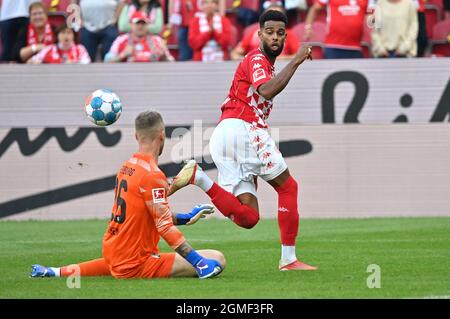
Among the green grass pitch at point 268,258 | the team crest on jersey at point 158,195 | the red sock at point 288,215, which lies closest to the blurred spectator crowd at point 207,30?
the green grass pitch at point 268,258

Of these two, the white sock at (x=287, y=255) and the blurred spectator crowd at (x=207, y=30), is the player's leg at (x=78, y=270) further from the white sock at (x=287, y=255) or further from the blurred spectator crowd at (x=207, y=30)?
the blurred spectator crowd at (x=207, y=30)

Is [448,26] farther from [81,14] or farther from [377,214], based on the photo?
[81,14]

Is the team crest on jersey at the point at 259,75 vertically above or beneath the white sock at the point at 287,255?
above

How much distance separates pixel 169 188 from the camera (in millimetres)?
8906

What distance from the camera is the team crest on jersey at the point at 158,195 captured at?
8.44 metres

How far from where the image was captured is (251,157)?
9.52 m

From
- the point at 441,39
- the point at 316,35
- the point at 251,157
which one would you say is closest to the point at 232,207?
the point at 251,157

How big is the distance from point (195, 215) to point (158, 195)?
0.54 metres

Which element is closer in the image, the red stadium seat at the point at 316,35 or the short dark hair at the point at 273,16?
the short dark hair at the point at 273,16

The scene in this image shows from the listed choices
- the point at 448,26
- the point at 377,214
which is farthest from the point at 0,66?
→ the point at 448,26

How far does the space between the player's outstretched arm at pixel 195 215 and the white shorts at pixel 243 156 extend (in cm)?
75

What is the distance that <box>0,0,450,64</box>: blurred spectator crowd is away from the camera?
16531 mm
